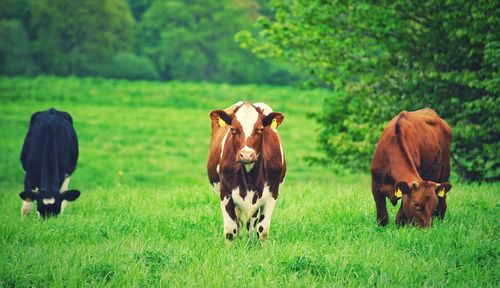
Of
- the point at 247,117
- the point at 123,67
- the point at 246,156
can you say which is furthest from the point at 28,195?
the point at 123,67

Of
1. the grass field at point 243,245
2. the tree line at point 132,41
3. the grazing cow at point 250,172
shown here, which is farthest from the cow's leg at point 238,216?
the tree line at point 132,41

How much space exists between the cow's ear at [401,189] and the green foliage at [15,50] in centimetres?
5004

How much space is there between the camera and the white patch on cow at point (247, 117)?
343 inches

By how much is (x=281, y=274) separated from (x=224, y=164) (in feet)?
Result: 5.89

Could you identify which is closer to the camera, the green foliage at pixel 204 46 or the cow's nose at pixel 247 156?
the cow's nose at pixel 247 156

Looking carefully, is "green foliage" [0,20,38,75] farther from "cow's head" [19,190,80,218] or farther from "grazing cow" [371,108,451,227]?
"grazing cow" [371,108,451,227]

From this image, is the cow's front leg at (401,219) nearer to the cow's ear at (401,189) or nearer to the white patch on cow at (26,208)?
the cow's ear at (401,189)

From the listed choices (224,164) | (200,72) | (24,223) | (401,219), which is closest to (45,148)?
(24,223)

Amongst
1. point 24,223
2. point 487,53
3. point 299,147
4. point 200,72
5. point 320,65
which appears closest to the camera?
point 24,223

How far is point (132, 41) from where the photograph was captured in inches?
2425

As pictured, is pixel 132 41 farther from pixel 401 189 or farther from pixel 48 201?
pixel 401 189

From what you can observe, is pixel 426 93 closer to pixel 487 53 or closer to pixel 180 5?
pixel 487 53

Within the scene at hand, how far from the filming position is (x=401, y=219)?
32.8 feet

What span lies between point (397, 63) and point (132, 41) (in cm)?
4502
